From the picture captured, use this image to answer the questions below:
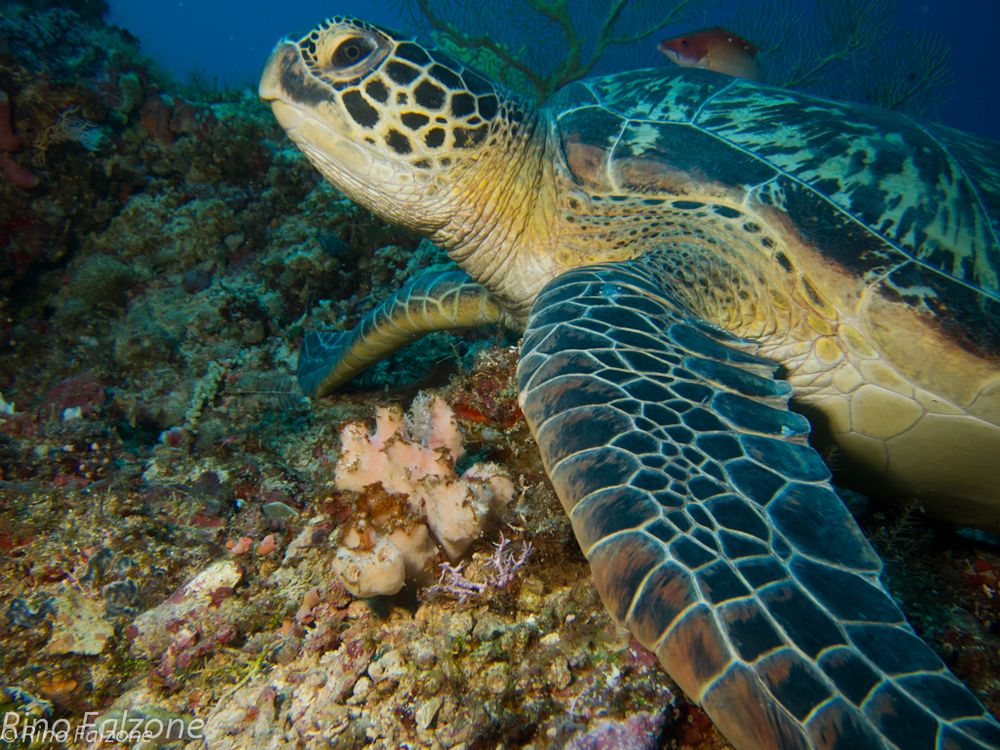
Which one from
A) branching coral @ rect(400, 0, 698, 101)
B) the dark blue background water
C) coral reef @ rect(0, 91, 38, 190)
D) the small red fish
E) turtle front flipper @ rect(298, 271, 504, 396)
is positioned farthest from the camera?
the dark blue background water

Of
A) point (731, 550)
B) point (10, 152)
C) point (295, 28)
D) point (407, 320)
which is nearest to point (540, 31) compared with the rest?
point (10, 152)

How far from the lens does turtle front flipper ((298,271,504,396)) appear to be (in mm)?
2539

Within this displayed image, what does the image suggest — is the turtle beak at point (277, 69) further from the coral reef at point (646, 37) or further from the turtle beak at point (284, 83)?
the coral reef at point (646, 37)

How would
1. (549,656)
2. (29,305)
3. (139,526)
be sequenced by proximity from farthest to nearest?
(29,305) < (139,526) < (549,656)

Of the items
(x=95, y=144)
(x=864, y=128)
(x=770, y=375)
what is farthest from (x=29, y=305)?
(x=864, y=128)

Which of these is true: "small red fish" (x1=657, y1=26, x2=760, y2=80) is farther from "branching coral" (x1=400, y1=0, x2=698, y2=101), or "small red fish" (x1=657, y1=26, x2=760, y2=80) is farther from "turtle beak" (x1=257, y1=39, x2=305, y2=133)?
"turtle beak" (x1=257, y1=39, x2=305, y2=133)

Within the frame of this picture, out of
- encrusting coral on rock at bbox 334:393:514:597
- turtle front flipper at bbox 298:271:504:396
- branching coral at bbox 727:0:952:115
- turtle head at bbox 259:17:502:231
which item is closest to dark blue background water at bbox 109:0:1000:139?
branching coral at bbox 727:0:952:115

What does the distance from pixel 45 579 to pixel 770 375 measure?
2.49 meters

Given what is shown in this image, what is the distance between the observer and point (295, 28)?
23.1 meters

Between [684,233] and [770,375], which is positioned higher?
[684,233]

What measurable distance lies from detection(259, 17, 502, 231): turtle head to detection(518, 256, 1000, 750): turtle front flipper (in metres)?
1.13

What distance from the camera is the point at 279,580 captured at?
5.49 feet

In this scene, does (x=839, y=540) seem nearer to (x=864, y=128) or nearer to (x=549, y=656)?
(x=549, y=656)

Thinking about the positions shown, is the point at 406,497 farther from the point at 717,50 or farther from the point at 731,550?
the point at 717,50
